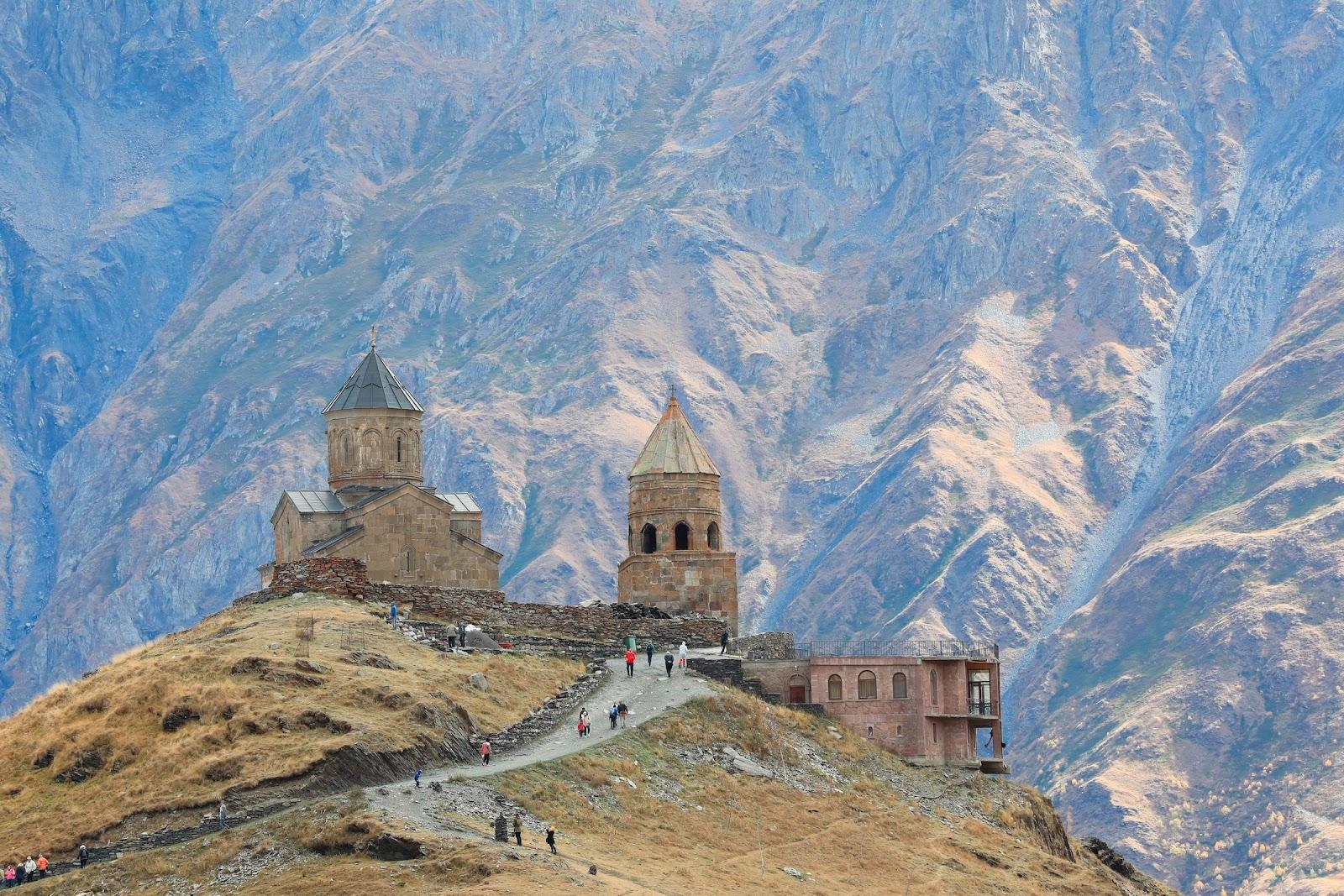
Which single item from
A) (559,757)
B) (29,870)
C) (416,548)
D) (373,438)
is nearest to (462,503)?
(373,438)

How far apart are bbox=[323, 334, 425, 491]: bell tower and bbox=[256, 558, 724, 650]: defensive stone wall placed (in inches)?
384

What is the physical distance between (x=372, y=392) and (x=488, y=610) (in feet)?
54.0

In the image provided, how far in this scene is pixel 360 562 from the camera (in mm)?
76812

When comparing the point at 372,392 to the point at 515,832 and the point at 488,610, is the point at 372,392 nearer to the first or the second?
the point at 488,610

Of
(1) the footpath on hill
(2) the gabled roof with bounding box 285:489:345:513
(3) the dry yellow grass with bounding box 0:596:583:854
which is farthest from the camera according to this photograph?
(2) the gabled roof with bounding box 285:489:345:513

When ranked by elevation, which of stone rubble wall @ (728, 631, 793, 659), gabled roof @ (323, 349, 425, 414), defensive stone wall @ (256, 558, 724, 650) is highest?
gabled roof @ (323, 349, 425, 414)

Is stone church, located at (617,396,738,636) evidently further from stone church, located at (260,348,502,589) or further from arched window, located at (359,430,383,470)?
arched window, located at (359,430,383,470)

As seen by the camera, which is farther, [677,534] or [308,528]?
[677,534]

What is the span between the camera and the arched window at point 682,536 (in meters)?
89.7

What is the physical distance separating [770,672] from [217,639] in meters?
18.9

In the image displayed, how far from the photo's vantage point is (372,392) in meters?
91.7

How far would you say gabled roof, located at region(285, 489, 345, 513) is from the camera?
287ft

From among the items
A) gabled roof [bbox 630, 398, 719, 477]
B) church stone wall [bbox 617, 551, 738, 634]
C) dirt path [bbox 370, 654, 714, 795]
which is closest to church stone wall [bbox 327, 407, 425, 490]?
gabled roof [bbox 630, 398, 719, 477]

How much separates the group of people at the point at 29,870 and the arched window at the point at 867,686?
3092 centimetres
